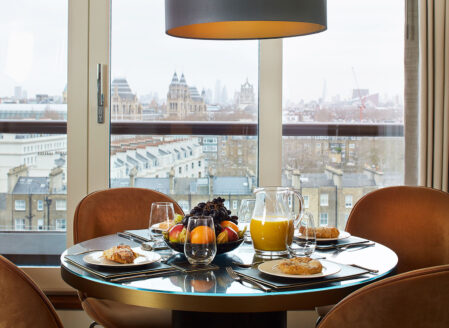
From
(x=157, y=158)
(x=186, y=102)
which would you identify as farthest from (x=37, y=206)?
(x=186, y=102)

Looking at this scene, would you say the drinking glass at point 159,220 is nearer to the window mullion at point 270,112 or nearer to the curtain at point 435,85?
the window mullion at point 270,112

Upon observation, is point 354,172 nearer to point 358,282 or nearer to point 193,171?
point 193,171

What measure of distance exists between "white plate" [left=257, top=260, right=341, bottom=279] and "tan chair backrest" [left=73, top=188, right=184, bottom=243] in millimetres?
1042

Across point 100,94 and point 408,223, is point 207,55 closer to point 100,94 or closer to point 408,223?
point 100,94

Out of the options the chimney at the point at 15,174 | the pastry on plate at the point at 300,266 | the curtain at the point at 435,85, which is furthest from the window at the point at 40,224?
the curtain at the point at 435,85

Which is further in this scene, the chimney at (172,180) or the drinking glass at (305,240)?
the chimney at (172,180)

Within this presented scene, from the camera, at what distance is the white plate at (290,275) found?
153 cm

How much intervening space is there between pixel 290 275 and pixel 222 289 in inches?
7.8

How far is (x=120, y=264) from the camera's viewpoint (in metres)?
1.65

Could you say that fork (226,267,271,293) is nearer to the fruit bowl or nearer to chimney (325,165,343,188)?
the fruit bowl

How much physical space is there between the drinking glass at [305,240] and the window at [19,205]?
81.8 inches


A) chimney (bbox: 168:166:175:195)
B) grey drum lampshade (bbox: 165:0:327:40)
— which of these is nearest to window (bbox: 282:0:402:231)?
chimney (bbox: 168:166:175:195)

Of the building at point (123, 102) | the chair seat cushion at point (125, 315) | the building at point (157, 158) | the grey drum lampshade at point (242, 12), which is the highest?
the grey drum lampshade at point (242, 12)

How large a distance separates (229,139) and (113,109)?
69 cm
